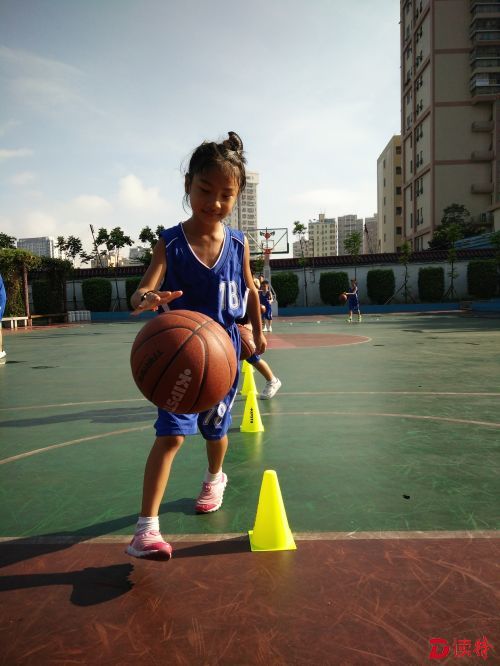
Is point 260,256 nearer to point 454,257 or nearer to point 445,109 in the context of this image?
point 454,257

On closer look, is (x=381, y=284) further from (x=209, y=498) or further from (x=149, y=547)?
(x=149, y=547)

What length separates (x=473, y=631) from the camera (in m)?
1.96

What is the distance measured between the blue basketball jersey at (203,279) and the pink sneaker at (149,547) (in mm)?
1253

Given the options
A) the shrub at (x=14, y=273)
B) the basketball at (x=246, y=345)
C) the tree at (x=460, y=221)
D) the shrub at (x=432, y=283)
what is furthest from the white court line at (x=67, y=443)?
the tree at (x=460, y=221)

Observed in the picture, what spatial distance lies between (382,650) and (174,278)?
2.09 meters

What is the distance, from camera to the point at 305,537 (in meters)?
2.81

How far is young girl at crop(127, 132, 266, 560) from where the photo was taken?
275cm

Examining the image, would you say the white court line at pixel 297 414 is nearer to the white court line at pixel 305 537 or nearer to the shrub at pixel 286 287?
the white court line at pixel 305 537

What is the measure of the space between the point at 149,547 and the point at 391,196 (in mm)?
81128

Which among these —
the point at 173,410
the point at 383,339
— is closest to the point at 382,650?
the point at 173,410

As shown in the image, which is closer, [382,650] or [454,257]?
[382,650]

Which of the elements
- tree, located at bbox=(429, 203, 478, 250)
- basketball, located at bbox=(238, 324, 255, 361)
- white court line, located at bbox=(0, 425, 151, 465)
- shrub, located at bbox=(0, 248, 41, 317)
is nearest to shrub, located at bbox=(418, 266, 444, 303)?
tree, located at bbox=(429, 203, 478, 250)

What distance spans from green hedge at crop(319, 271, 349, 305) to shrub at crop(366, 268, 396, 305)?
6.49 feet

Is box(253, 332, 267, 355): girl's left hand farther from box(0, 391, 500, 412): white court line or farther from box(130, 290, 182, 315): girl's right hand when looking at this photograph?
box(0, 391, 500, 412): white court line
